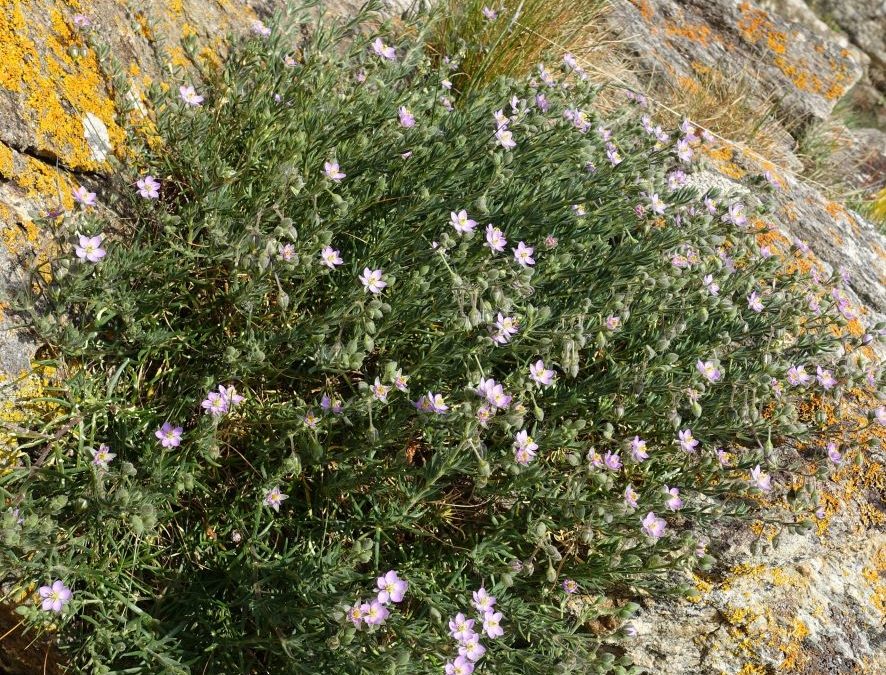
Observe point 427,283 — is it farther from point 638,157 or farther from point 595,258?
point 638,157

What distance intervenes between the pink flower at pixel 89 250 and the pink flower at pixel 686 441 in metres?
2.09

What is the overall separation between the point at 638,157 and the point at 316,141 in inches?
57.3

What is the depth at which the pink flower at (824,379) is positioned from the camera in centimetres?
306

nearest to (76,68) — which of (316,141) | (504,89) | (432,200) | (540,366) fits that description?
(316,141)

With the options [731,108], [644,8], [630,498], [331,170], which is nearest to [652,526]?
[630,498]

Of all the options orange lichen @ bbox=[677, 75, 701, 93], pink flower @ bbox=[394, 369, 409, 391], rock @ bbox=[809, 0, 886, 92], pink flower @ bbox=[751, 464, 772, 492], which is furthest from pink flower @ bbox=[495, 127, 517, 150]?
rock @ bbox=[809, 0, 886, 92]

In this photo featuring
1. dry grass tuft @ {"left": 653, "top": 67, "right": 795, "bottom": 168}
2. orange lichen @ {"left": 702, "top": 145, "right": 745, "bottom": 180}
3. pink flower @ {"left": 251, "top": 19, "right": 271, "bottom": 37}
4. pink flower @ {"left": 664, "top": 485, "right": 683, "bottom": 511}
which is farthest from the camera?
dry grass tuft @ {"left": 653, "top": 67, "right": 795, "bottom": 168}

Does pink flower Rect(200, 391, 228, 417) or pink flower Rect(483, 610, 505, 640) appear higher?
pink flower Rect(483, 610, 505, 640)

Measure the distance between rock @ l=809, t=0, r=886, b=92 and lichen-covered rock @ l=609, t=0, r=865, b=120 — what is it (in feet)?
23.9

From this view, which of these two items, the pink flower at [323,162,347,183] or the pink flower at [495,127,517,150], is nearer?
the pink flower at [323,162,347,183]

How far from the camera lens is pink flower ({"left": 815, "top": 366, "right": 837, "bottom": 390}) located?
3.06m

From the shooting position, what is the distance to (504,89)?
3.56m

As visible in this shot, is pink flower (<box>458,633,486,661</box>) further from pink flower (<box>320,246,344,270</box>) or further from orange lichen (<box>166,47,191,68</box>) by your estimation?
orange lichen (<box>166,47,191,68</box>)

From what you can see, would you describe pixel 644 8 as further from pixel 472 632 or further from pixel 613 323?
pixel 472 632
